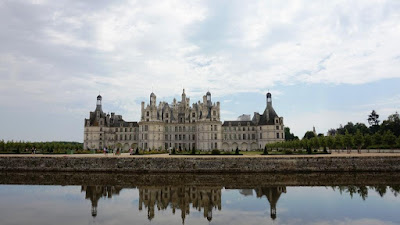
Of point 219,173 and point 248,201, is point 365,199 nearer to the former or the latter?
point 248,201

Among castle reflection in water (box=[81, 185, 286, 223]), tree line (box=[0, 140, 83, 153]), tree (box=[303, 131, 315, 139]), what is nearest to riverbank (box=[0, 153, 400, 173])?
castle reflection in water (box=[81, 185, 286, 223])

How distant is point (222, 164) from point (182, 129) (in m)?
38.0

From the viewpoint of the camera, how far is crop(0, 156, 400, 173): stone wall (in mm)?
32562

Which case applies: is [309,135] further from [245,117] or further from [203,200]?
[203,200]

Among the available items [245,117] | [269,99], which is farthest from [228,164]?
[245,117]

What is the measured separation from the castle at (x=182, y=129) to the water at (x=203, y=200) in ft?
129

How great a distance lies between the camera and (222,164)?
33.4 meters

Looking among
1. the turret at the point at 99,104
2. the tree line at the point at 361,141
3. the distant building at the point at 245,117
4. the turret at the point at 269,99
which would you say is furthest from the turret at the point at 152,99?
the tree line at the point at 361,141

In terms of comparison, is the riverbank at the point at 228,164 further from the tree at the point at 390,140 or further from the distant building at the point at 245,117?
Result: the distant building at the point at 245,117

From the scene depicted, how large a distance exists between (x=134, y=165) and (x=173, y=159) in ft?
15.5

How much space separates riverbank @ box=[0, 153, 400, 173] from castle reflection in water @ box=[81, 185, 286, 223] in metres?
9.90

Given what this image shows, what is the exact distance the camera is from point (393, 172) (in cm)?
3152

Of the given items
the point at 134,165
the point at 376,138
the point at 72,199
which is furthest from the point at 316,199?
the point at 376,138

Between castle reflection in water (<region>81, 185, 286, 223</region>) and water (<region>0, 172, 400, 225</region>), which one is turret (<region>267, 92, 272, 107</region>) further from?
castle reflection in water (<region>81, 185, 286, 223</region>)
